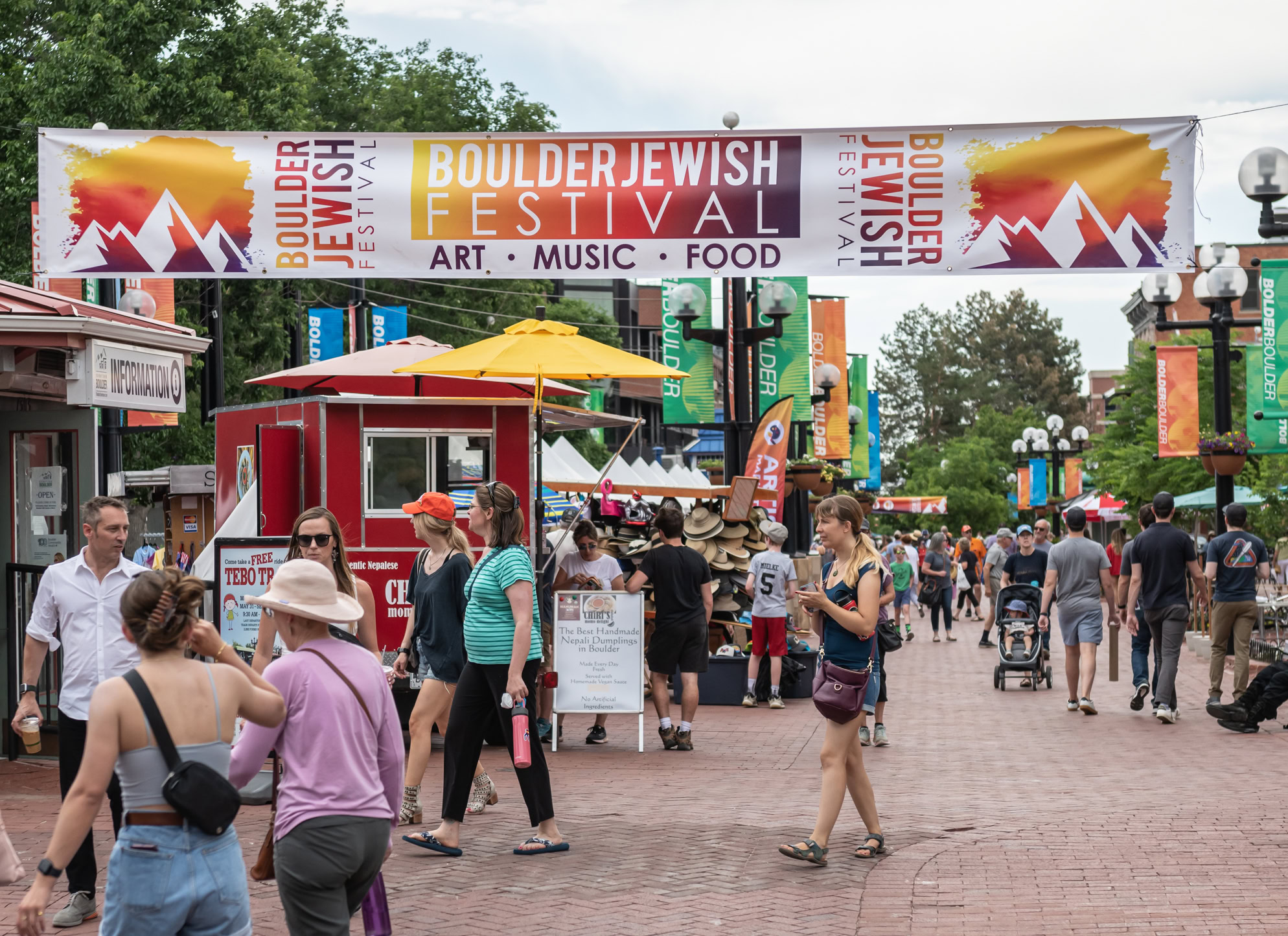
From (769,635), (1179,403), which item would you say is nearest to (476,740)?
(769,635)

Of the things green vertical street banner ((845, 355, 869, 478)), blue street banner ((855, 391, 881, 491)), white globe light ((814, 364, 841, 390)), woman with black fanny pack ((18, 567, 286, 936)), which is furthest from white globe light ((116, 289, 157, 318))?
blue street banner ((855, 391, 881, 491))

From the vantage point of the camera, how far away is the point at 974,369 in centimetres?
11025

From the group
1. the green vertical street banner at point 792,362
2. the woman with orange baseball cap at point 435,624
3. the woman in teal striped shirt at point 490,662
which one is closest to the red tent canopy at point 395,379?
the woman with orange baseball cap at point 435,624

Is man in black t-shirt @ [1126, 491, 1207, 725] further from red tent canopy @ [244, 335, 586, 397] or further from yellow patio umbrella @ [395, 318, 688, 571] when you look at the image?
red tent canopy @ [244, 335, 586, 397]

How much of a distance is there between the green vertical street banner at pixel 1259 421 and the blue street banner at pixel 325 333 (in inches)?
642

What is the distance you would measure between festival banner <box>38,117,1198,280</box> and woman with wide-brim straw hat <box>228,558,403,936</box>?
4688mm

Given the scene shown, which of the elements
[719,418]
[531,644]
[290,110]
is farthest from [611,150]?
[719,418]

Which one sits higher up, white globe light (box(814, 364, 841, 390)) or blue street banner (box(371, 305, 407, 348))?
blue street banner (box(371, 305, 407, 348))

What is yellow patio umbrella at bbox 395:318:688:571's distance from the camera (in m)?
11.0

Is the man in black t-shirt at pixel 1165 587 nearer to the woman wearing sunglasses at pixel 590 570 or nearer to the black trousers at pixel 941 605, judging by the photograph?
the woman wearing sunglasses at pixel 590 570

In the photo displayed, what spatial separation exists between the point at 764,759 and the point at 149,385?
527 cm

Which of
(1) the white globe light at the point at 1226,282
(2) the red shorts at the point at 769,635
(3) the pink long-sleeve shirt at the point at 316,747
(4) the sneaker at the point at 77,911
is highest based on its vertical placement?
(1) the white globe light at the point at 1226,282

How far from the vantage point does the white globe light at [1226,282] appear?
19062 millimetres

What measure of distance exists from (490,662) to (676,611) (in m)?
5.22
